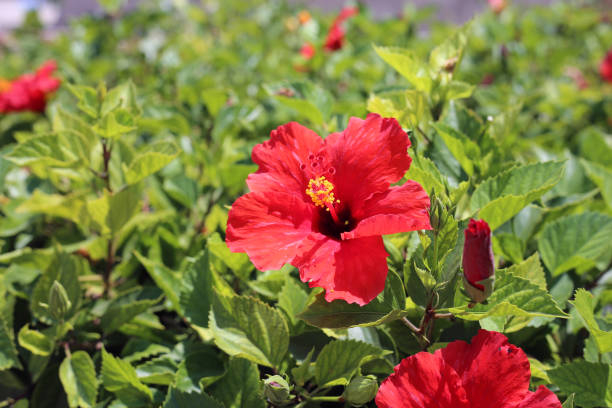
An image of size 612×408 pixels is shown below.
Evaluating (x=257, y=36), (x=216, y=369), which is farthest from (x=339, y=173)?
(x=257, y=36)

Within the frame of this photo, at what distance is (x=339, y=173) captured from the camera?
787 millimetres

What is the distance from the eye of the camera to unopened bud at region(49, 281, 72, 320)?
0.91 m

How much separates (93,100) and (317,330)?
739 mm

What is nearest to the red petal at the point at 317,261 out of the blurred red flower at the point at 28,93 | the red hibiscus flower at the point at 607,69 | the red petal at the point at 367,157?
the red petal at the point at 367,157

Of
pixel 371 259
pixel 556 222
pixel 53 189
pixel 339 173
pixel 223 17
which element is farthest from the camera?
pixel 223 17

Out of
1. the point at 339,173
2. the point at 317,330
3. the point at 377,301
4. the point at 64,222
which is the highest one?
the point at 339,173

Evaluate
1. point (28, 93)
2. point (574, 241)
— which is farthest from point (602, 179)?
point (28, 93)

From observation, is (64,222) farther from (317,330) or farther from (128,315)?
(317,330)

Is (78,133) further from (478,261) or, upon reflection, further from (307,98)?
(478,261)

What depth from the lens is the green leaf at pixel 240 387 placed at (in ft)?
2.50

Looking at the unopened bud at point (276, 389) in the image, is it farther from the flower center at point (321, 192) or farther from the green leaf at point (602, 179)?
the green leaf at point (602, 179)

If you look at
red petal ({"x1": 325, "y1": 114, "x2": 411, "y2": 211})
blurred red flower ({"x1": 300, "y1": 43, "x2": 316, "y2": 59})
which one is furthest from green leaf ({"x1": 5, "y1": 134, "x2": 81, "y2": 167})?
blurred red flower ({"x1": 300, "y1": 43, "x2": 316, "y2": 59})

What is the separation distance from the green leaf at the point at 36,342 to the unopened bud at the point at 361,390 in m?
0.60

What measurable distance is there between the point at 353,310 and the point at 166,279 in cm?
44
